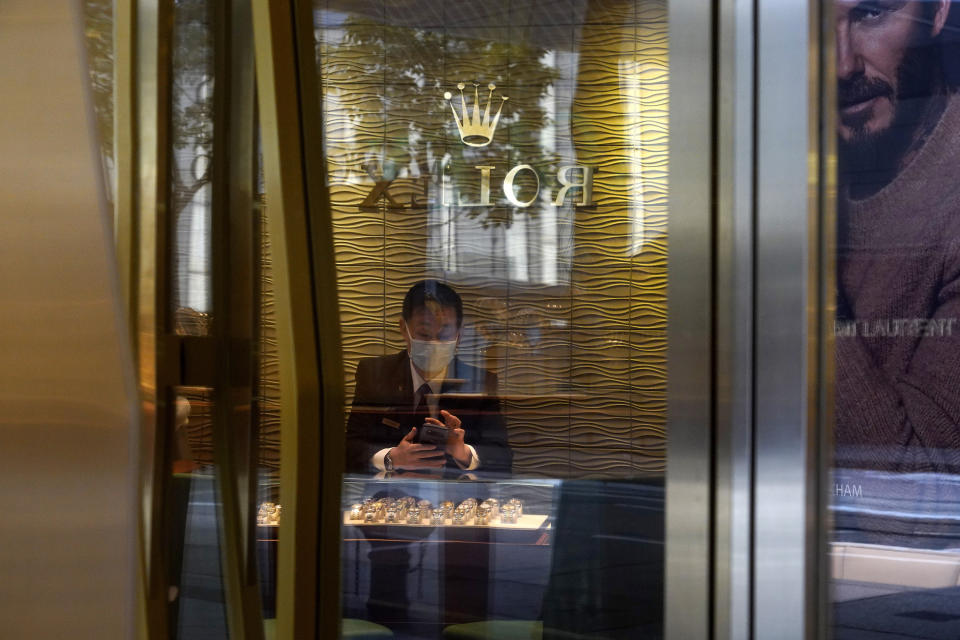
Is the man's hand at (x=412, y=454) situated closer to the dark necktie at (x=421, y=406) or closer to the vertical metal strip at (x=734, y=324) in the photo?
the dark necktie at (x=421, y=406)

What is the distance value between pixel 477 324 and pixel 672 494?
0.51 metres

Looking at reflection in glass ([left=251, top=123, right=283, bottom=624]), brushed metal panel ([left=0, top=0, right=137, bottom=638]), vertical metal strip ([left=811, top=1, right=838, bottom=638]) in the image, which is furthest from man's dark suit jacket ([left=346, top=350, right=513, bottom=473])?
brushed metal panel ([left=0, top=0, right=137, bottom=638])

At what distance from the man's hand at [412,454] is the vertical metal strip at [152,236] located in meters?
0.48

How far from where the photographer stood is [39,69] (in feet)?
1.36

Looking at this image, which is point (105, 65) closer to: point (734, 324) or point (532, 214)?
point (532, 214)

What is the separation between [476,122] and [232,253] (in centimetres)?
59

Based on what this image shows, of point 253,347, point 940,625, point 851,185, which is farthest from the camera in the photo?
point 253,347

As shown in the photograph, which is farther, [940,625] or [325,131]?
[325,131]

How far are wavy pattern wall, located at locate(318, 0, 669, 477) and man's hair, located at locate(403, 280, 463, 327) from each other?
0.02 m

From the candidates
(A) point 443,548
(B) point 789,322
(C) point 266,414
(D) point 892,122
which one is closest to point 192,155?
(C) point 266,414

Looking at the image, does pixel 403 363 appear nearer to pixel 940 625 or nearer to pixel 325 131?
pixel 325 131

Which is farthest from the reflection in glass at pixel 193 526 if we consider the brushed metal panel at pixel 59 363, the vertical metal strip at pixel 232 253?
the brushed metal panel at pixel 59 363

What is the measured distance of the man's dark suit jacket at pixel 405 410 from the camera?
1.98m

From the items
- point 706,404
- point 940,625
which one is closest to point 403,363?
point 706,404
